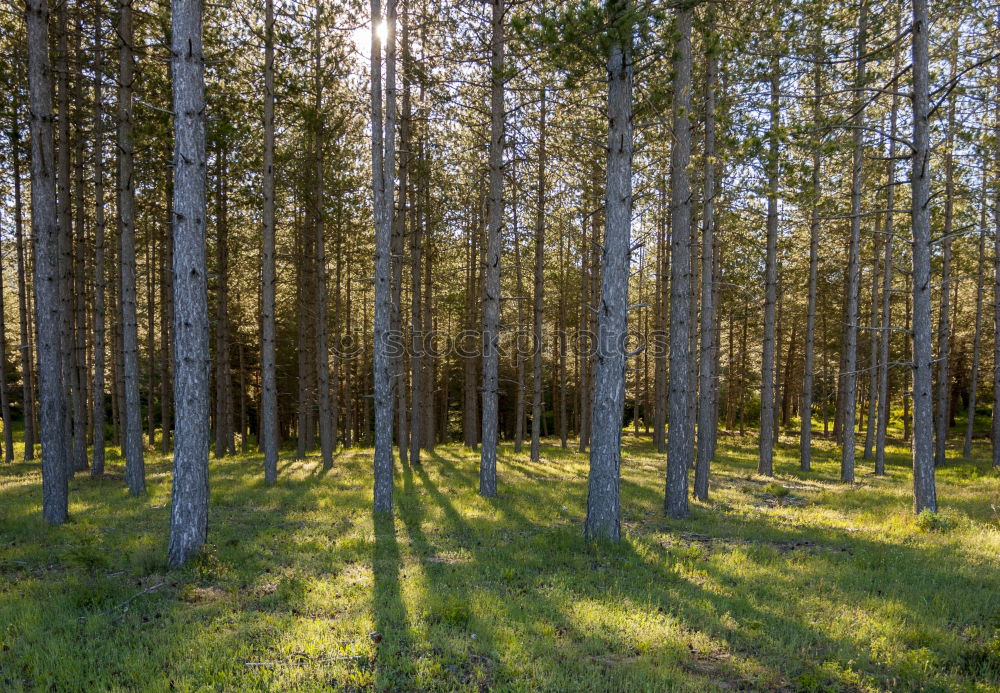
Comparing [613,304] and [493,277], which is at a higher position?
[493,277]

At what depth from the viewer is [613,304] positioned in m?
8.41

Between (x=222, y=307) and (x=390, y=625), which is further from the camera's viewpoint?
(x=222, y=307)

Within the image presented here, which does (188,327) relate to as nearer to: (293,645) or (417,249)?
(293,645)

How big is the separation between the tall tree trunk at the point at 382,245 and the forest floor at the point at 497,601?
129 cm

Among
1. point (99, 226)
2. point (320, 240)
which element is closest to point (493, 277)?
point (320, 240)

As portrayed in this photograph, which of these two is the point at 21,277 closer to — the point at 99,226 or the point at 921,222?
the point at 99,226

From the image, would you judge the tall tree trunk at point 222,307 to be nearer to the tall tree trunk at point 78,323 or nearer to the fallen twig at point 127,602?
the tall tree trunk at point 78,323

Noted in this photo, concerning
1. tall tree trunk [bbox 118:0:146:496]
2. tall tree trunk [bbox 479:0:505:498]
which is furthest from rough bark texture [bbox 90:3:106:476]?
tall tree trunk [bbox 479:0:505:498]

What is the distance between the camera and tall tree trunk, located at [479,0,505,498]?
1289cm

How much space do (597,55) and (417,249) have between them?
10.1 meters

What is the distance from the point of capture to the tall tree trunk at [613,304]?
8336 mm

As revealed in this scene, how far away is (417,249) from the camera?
58.1ft

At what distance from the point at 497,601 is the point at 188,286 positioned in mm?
5440

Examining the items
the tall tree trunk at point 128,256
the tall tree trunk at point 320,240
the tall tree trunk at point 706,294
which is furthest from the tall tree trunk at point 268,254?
the tall tree trunk at point 706,294
